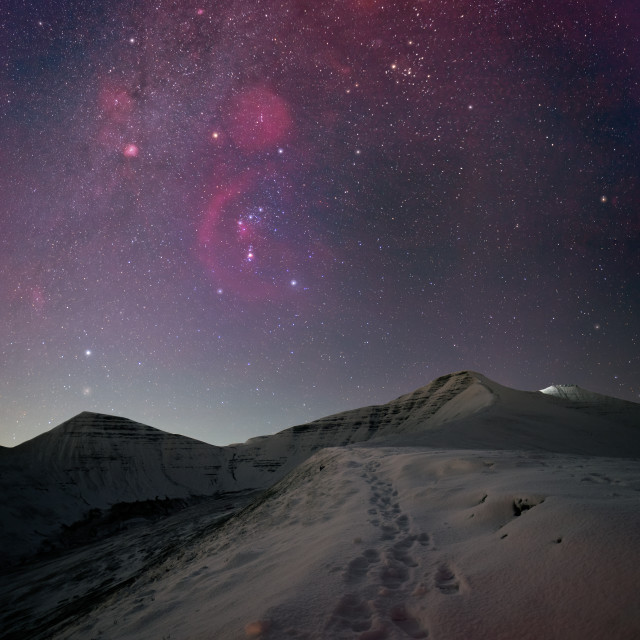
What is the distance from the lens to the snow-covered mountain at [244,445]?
3109cm

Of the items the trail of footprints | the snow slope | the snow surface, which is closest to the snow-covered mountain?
the snow surface

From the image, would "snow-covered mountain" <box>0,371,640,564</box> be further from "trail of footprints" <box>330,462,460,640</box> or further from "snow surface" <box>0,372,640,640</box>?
"trail of footprints" <box>330,462,460,640</box>

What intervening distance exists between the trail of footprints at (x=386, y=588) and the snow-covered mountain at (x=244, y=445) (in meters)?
20.7

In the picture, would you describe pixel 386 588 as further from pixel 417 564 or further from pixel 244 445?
pixel 244 445

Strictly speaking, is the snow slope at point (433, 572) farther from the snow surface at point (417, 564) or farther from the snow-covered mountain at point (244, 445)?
the snow-covered mountain at point (244, 445)

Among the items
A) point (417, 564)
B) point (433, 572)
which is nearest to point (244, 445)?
point (417, 564)

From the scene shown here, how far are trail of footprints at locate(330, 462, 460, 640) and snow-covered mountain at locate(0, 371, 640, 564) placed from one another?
20709 mm

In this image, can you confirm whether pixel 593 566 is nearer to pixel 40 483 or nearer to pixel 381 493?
pixel 381 493

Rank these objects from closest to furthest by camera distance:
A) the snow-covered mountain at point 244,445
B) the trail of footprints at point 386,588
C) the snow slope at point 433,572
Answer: the snow slope at point 433,572 < the trail of footprints at point 386,588 < the snow-covered mountain at point 244,445

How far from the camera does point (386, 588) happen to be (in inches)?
146

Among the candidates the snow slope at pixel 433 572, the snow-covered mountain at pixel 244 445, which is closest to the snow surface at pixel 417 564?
the snow slope at pixel 433 572

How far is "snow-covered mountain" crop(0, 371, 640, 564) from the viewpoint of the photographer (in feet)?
102

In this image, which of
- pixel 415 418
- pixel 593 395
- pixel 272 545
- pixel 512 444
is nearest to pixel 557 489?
pixel 272 545

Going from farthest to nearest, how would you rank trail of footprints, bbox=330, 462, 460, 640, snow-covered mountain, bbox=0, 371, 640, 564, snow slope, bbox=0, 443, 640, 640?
snow-covered mountain, bbox=0, 371, 640, 564 → trail of footprints, bbox=330, 462, 460, 640 → snow slope, bbox=0, 443, 640, 640
